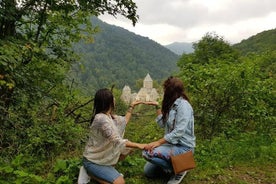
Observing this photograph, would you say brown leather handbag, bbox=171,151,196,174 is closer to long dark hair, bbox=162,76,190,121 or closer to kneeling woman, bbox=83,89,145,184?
kneeling woman, bbox=83,89,145,184

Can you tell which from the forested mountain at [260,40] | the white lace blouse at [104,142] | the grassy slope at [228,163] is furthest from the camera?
the forested mountain at [260,40]

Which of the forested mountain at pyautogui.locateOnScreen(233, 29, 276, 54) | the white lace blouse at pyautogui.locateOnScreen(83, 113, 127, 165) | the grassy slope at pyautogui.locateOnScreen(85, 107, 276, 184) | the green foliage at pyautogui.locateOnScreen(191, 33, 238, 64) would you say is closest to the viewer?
the white lace blouse at pyautogui.locateOnScreen(83, 113, 127, 165)

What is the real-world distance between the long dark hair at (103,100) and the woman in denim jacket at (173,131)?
33.7 inches

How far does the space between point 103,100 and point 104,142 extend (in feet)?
1.85

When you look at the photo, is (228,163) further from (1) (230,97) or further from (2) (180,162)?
(1) (230,97)

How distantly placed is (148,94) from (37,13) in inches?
3918

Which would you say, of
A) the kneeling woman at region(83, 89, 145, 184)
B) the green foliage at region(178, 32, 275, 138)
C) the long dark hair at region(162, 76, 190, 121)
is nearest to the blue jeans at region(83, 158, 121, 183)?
the kneeling woman at region(83, 89, 145, 184)

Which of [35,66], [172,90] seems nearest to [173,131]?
[172,90]

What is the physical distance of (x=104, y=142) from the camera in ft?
15.9

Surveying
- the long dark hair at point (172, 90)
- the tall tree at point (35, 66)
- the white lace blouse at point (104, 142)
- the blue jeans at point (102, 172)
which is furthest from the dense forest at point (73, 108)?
the long dark hair at point (172, 90)

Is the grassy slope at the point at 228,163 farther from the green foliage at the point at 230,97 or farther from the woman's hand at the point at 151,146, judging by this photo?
the woman's hand at the point at 151,146

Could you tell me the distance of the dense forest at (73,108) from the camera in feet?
18.7

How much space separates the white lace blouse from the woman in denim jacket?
1.74 ft

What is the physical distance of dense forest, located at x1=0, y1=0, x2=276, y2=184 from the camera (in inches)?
225
